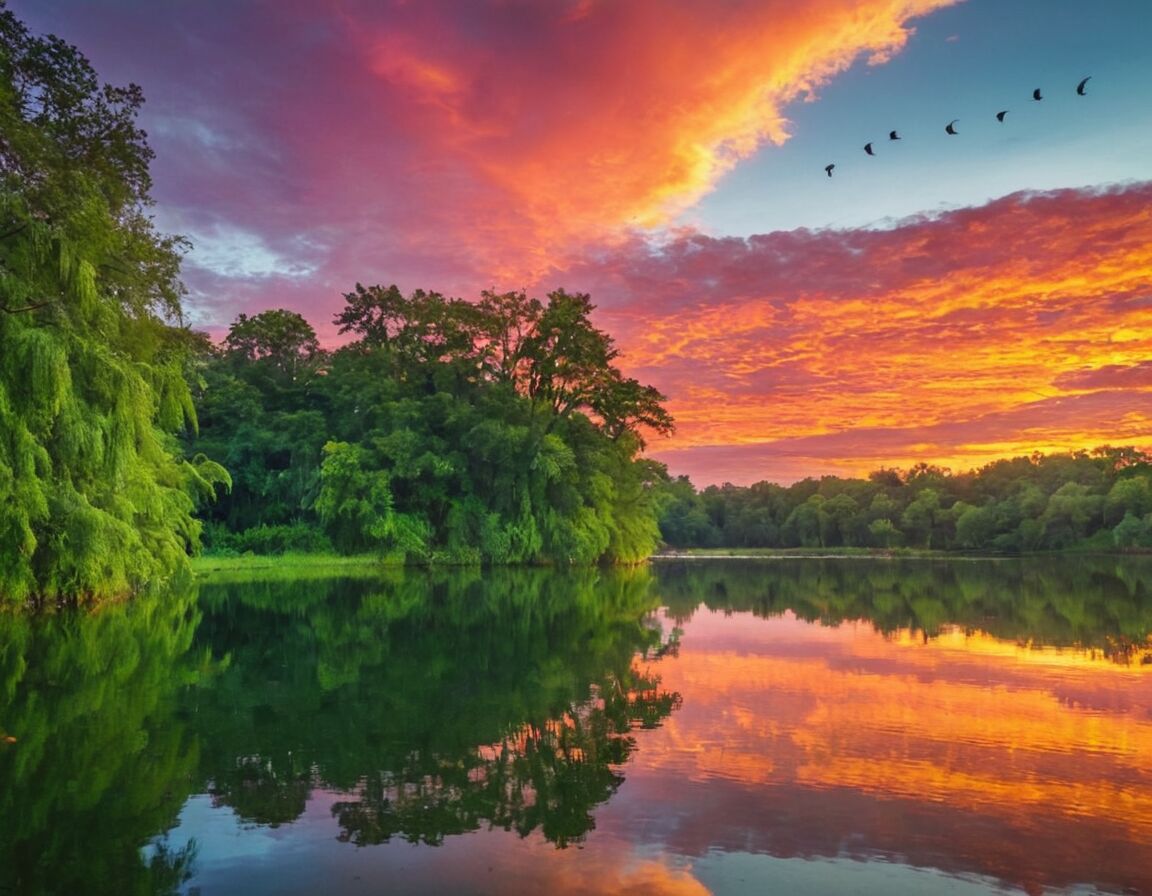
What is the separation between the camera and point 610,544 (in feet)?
201

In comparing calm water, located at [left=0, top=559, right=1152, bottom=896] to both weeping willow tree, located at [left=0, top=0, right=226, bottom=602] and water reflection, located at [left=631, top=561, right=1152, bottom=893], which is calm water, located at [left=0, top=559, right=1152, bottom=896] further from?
weeping willow tree, located at [left=0, top=0, right=226, bottom=602]

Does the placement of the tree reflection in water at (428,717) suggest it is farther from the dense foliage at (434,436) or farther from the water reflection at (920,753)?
the dense foliage at (434,436)

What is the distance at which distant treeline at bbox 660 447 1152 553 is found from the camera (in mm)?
99562

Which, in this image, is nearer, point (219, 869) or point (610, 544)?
point (219, 869)

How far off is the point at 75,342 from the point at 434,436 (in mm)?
34984

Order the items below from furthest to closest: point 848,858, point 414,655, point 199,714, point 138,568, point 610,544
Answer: point 610,544 < point 138,568 < point 414,655 < point 199,714 < point 848,858

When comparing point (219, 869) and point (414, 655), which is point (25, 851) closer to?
point (219, 869)

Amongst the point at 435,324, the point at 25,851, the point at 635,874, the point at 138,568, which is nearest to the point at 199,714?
the point at 25,851

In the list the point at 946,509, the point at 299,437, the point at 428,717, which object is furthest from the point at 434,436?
the point at 946,509

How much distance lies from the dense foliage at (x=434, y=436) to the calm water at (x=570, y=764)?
33.9 meters

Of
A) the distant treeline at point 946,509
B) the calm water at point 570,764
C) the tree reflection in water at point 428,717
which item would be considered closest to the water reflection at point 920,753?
the calm water at point 570,764

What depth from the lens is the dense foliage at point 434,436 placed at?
51469mm

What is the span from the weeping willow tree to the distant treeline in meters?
59.7

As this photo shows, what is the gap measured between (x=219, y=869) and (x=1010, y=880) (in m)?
5.12
